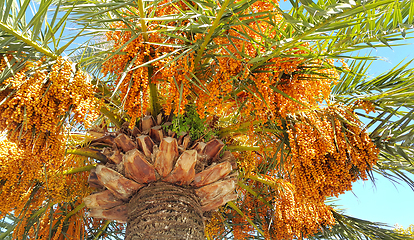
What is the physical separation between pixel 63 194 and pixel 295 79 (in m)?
2.67

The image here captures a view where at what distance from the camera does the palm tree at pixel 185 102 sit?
2.21 metres

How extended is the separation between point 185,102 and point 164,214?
1.04 m

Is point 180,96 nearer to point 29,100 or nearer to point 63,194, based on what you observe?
point 29,100

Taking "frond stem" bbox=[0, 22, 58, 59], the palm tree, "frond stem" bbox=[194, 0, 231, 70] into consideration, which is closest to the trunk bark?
the palm tree

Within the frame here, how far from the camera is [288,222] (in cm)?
399

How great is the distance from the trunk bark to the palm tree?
0.04 feet

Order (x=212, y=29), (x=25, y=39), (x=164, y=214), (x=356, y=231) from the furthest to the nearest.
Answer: (x=356, y=231), (x=164, y=214), (x=25, y=39), (x=212, y=29)

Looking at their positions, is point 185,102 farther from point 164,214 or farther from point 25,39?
point 25,39

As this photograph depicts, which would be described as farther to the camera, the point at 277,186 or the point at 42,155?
the point at 277,186

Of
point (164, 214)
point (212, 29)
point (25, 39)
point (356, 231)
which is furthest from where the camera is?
point (356, 231)

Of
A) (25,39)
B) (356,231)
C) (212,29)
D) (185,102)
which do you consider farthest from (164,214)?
(356,231)

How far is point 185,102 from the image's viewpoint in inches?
94.8

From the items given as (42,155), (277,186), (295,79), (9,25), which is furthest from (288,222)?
(9,25)

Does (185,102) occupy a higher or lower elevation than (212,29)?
lower
